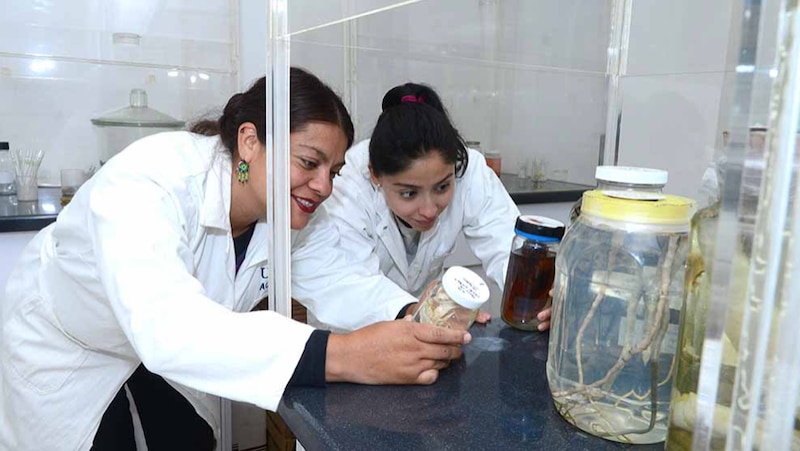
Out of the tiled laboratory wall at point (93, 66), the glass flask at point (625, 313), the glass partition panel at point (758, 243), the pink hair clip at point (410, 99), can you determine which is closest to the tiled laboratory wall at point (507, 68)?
the pink hair clip at point (410, 99)

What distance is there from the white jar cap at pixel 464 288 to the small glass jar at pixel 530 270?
0.17 metres

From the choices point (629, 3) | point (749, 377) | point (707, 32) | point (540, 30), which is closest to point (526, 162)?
point (540, 30)

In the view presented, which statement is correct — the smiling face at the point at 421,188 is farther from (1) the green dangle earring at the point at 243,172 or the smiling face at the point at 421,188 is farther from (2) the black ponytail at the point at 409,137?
(1) the green dangle earring at the point at 243,172

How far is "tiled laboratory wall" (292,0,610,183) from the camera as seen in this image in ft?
6.99

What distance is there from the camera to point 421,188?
1.33 m

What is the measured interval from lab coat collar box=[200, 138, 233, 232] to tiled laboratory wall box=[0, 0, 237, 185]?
1.01 meters

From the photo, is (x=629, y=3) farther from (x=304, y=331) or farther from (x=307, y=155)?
(x=304, y=331)

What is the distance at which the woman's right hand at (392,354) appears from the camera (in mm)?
699

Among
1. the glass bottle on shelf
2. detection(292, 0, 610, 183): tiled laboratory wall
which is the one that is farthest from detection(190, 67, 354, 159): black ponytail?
the glass bottle on shelf

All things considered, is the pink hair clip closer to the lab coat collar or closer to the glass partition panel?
the lab coat collar

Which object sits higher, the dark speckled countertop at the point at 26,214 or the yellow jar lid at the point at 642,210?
the yellow jar lid at the point at 642,210

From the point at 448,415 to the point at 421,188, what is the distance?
2.48ft

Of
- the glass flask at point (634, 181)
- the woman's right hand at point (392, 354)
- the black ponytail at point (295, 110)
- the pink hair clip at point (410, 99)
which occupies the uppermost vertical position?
the pink hair clip at point (410, 99)

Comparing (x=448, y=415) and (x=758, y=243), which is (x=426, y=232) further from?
(x=758, y=243)
